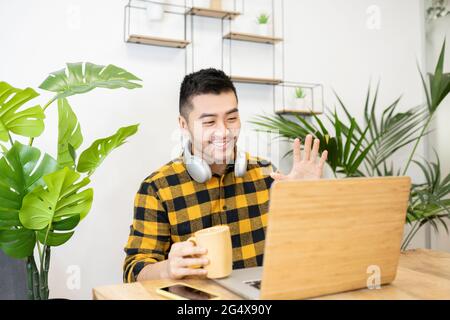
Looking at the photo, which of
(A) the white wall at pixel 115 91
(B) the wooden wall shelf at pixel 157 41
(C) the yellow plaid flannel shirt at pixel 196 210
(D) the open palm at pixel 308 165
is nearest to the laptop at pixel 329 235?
(D) the open palm at pixel 308 165

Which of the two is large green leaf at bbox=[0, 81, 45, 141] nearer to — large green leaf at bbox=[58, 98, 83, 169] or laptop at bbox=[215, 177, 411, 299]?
large green leaf at bbox=[58, 98, 83, 169]

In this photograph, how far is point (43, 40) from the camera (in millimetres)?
2088

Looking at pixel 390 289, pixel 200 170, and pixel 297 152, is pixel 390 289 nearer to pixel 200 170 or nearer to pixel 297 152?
pixel 297 152

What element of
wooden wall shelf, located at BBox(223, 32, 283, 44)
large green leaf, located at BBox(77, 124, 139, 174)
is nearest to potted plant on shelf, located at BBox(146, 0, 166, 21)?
wooden wall shelf, located at BBox(223, 32, 283, 44)

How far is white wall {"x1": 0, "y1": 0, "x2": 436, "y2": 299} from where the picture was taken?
81.4 inches

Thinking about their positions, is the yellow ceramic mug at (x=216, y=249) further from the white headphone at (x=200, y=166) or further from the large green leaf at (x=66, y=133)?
the large green leaf at (x=66, y=133)

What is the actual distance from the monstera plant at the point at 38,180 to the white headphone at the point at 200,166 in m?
0.35

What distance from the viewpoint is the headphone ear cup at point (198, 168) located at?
50.4 inches

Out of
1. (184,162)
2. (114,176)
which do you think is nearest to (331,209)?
(184,162)

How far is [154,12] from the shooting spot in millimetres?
2252

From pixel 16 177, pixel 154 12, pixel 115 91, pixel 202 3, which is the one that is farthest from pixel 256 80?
pixel 16 177

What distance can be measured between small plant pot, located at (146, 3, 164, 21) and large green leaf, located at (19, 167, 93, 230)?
1.25m
